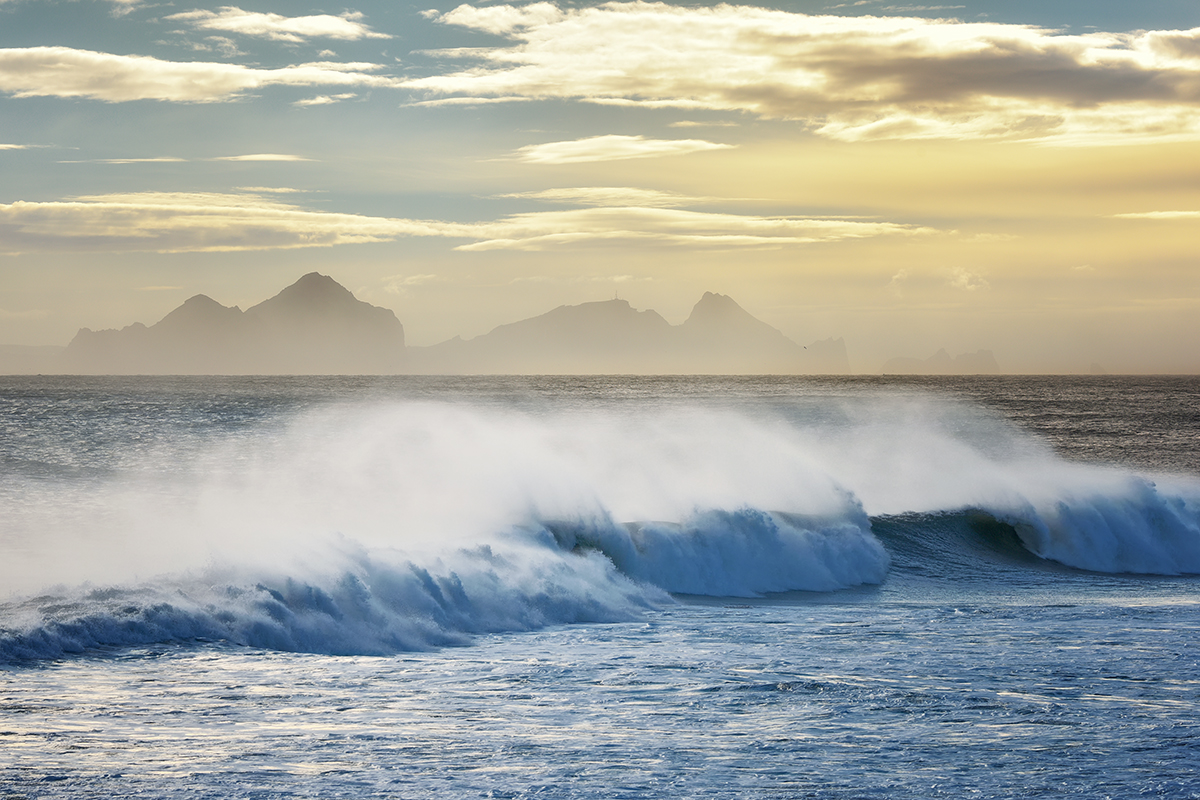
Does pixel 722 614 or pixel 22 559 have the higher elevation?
pixel 22 559

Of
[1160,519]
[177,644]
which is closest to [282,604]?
[177,644]

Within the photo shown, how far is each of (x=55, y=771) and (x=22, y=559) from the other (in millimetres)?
7830

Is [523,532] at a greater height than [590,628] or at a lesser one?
greater

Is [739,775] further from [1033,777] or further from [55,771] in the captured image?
[55,771]

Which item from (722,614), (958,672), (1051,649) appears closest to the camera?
(958,672)

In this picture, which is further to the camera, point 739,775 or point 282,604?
point 282,604

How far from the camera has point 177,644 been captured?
10711mm

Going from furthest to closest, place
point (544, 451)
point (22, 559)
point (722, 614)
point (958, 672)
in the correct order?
1. point (544, 451)
2. point (722, 614)
3. point (22, 559)
4. point (958, 672)

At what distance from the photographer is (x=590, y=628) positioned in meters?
13.1

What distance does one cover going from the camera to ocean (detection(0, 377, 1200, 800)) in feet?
24.8

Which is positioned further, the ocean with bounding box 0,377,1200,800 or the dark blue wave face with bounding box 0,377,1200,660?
the dark blue wave face with bounding box 0,377,1200,660

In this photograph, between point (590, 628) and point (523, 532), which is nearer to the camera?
point (590, 628)

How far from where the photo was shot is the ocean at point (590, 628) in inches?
297

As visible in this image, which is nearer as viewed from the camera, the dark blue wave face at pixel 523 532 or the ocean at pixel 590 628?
the ocean at pixel 590 628
